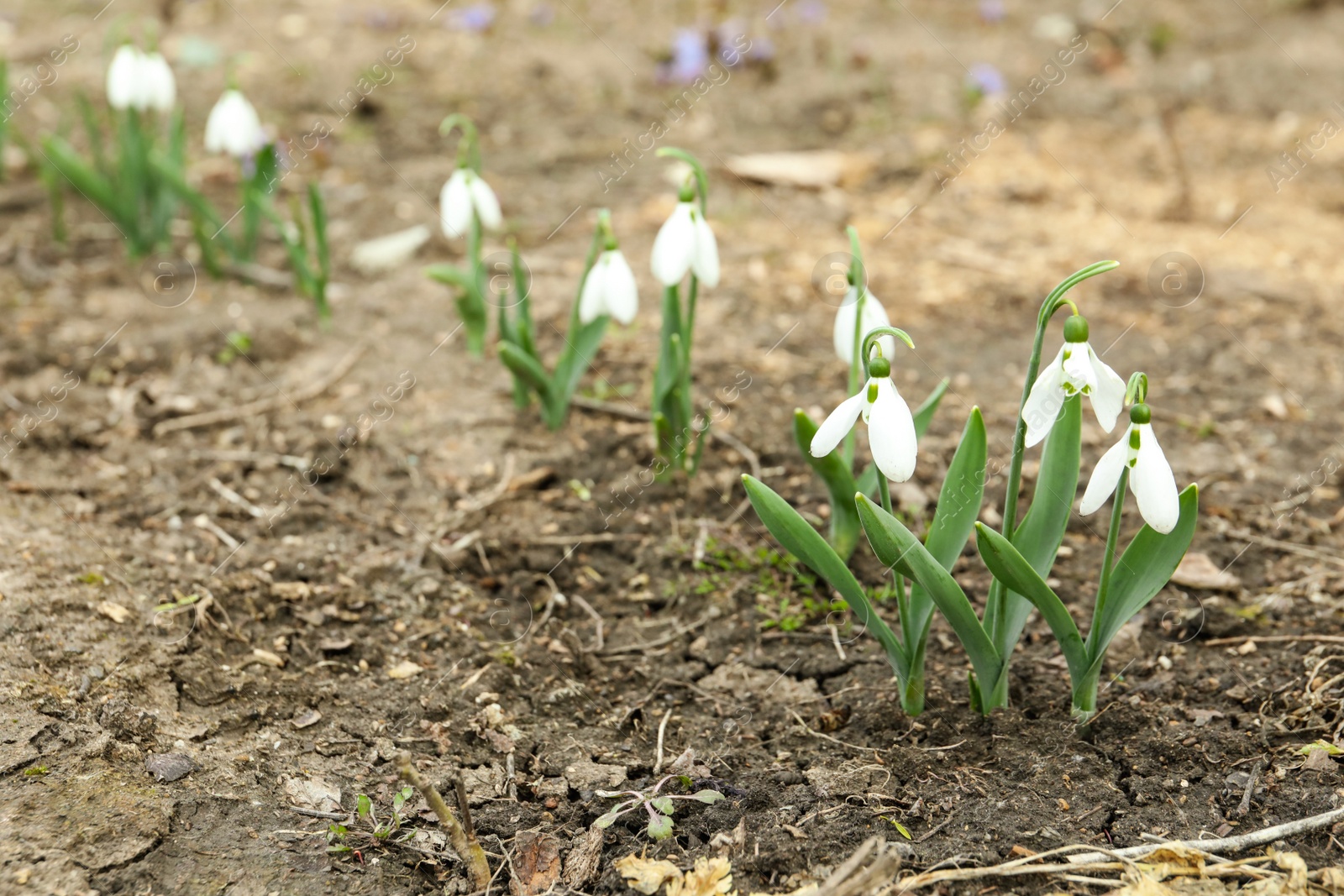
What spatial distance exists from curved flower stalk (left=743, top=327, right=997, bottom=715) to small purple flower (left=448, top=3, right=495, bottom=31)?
4.31m

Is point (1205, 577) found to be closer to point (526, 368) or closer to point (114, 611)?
point (526, 368)

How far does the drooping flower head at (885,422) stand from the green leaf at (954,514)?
9.6 inches

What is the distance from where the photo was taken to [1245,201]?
4.36 metres

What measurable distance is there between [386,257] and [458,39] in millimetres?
2136

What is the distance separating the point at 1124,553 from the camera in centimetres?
183

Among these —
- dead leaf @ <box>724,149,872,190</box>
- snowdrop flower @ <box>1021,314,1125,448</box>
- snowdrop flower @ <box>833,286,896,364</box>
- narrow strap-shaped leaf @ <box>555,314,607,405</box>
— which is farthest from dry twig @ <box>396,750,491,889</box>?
dead leaf @ <box>724,149,872,190</box>

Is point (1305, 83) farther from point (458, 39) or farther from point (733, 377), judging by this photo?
point (458, 39)

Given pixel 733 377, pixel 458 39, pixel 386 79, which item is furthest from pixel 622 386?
pixel 458 39

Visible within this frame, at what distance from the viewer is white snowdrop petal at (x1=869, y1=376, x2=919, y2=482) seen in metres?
1.64

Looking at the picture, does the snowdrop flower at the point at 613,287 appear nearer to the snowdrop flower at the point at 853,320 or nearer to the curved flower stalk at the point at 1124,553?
the snowdrop flower at the point at 853,320

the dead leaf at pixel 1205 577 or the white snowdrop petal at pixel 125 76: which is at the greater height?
the white snowdrop petal at pixel 125 76

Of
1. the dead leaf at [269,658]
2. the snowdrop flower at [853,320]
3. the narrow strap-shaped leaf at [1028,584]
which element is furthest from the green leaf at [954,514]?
the dead leaf at [269,658]

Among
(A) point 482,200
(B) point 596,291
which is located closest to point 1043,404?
(B) point 596,291

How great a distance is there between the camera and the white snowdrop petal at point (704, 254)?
235cm
